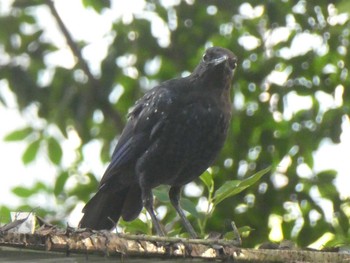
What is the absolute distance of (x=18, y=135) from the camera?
7508mm

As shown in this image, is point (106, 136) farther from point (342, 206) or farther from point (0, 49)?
point (342, 206)

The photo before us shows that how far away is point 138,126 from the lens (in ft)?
17.6

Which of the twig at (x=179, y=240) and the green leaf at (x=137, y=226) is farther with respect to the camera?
the green leaf at (x=137, y=226)

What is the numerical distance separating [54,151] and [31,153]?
Result: 7.9 inches

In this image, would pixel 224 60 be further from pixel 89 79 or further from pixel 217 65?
pixel 89 79

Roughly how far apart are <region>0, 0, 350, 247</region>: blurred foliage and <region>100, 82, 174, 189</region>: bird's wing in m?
1.34

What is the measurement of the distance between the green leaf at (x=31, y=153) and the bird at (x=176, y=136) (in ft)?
7.00

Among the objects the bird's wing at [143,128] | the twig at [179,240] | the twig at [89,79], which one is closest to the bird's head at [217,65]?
the bird's wing at [143,128]

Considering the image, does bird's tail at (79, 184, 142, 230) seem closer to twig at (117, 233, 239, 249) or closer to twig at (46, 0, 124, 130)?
twig at (117, 233, 239, 249)

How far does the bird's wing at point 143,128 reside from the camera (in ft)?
17.0

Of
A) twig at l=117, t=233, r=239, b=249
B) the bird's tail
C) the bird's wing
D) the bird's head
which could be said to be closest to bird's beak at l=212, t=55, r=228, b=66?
the bird's head

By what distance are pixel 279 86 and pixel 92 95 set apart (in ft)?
4.22

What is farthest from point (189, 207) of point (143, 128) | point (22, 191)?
point (22, 191)

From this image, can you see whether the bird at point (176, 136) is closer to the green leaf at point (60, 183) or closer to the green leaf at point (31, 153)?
the green leaf at point (60, 183)
